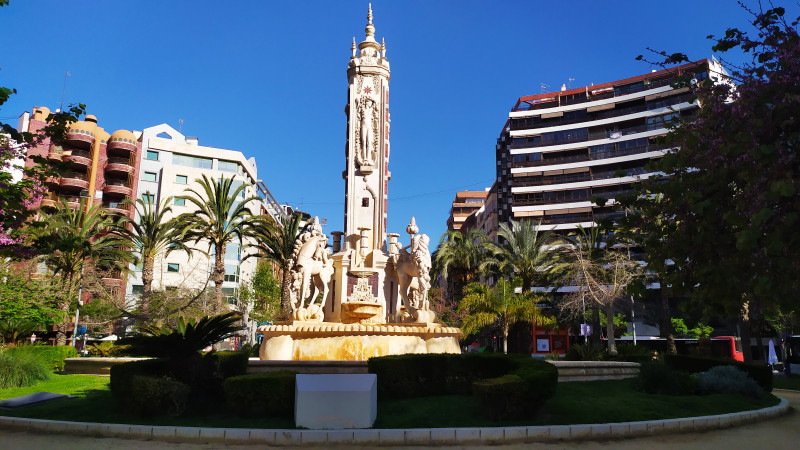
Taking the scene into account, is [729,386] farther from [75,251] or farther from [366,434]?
[75,251]

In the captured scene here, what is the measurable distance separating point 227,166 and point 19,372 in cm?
5802

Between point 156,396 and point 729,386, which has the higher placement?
point 156,396

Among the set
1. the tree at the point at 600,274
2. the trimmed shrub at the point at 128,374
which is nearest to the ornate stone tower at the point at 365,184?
the trimmed shrub at the point at 128,374

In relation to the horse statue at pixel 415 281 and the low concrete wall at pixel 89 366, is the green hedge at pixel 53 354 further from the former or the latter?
the horse statue at pixel 415 281

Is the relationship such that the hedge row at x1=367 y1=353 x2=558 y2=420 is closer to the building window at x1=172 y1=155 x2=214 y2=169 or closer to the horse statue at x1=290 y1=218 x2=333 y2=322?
the horse statue at x1=290 y1=218 x2=333 y2=322

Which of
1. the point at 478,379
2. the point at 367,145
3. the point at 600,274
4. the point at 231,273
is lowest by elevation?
the point at 478,379

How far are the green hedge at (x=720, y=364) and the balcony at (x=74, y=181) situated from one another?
63.1m

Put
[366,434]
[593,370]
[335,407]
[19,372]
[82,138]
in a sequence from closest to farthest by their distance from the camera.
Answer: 1. [366,434]
2. [335,407]
3. [593,370]
4. [19,372]
5. [82,138]

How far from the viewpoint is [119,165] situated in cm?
6538

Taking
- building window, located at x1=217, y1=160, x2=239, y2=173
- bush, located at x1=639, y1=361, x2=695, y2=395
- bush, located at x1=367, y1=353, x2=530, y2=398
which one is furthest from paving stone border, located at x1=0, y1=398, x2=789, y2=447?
building window, located at x1=217, y1=160, x2=239, y2=173

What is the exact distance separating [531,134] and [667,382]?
6106 centimetres

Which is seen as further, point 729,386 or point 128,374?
point 729,386

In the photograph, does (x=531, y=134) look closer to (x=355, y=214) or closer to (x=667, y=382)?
(x=355, y=214)

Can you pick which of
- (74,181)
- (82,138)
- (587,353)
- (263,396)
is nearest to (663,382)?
(263,396)
